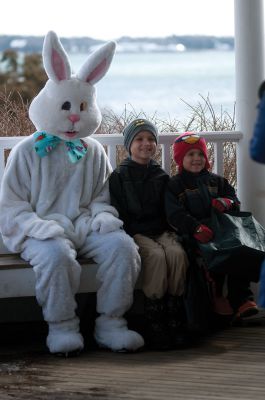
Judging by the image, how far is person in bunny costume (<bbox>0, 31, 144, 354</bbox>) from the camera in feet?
Answer: 13.8

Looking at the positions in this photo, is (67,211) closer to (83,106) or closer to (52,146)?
(52,146)

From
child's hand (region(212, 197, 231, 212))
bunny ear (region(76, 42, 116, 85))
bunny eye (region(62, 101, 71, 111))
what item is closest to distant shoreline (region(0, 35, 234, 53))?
bunny ear (region(76, 42, 116, 85))

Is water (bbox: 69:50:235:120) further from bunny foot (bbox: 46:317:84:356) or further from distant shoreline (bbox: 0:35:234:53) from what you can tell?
bunny foot (bbox: 46:317:84:356)

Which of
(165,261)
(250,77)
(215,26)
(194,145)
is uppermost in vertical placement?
(215,26)

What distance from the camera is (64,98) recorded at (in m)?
4.47

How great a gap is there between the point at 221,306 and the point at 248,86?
1276 millimetres

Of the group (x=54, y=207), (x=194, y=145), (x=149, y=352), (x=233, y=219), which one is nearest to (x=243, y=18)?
(x=194, y=145)

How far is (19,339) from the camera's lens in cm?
461

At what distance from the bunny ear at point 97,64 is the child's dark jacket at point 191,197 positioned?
0.66 m

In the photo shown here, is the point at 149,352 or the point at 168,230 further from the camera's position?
the point at 168,230

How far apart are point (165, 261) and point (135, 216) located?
322 millimetres

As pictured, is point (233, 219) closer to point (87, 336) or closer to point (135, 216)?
point (135, 216)

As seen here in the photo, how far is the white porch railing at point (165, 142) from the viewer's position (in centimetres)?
475

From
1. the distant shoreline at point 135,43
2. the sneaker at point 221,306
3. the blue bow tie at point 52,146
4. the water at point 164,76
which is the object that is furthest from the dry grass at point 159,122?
the water at point 164,76
